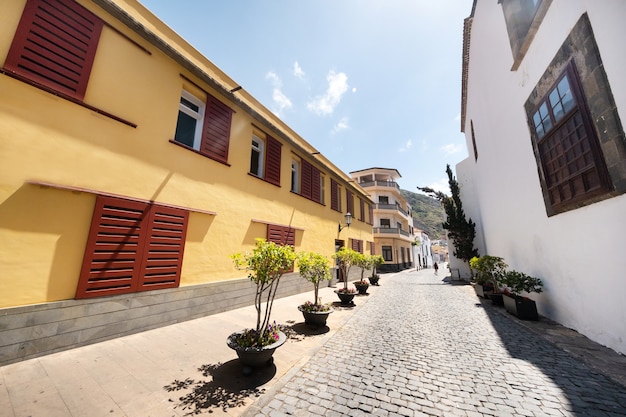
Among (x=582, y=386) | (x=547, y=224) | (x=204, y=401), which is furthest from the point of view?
(x=547, y=224)

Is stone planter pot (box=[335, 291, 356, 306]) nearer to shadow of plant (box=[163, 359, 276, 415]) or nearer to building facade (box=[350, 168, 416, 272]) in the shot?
shadow of plant (box=[163, 359, 276, 415])

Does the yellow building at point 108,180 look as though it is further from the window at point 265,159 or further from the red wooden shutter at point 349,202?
the red wooden shutter at point 349,202

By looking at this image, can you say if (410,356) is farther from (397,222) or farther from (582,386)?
(397,222)

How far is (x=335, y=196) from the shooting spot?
47.3 ft

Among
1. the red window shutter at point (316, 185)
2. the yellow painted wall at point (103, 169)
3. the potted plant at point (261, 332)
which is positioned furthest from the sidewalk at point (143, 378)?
the red window shutter at point (316, 185)

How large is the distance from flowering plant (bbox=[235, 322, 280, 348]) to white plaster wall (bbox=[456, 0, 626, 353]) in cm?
655

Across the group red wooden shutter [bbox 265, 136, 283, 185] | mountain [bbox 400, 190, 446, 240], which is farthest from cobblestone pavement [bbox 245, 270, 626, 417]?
mountain [bbox 400, 190, 446, 240]

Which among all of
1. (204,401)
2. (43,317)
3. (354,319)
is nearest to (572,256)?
(354,319)

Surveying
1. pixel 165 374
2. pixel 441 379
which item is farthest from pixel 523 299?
pixel 165 374

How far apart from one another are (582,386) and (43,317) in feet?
27.7

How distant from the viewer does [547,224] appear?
6629 mm

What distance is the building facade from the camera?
28.3 meters

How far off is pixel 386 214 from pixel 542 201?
2273 cm

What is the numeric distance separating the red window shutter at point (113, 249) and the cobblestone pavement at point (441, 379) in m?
3.83
